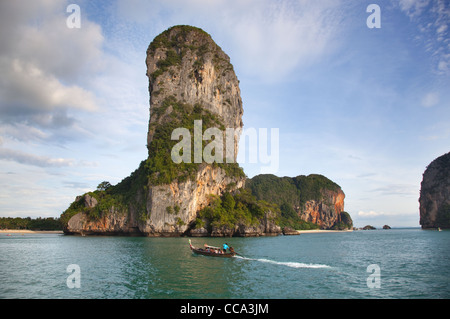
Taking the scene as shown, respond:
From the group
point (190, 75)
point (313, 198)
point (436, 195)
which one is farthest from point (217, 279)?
point (313, 198)

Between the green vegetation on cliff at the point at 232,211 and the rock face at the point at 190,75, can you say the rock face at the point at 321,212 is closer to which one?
the rock face at the point at 190,75

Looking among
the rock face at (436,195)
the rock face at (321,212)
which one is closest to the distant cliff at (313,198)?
the rock face at (321,212)

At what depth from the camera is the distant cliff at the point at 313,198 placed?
143 metres

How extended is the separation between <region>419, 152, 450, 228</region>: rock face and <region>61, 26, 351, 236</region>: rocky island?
255 ft

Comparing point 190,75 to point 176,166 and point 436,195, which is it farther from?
point 436,195

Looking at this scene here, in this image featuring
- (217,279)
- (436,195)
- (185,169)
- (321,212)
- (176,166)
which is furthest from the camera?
(321,212)

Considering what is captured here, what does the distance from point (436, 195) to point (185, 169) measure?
342ft

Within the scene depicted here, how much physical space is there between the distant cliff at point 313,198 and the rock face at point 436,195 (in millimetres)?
37693

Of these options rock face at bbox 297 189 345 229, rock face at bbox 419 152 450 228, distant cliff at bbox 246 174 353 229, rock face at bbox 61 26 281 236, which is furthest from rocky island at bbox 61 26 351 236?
rock face at bbox 419 152 450 228

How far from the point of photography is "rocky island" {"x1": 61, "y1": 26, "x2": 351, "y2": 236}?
5725 centimetres

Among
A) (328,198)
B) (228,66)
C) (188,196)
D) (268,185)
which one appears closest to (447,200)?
(328,198)

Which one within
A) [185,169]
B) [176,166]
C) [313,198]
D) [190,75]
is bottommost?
[313,198]

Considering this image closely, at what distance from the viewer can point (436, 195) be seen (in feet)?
361
